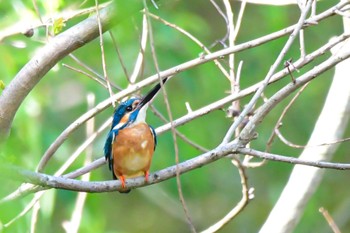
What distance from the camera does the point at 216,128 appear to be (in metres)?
7.28

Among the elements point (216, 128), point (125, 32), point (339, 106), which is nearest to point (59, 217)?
point (216, 128)

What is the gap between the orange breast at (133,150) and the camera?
3844 mm

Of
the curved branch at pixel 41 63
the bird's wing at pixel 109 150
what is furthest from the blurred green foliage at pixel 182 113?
the curved branch at pixel 41 63

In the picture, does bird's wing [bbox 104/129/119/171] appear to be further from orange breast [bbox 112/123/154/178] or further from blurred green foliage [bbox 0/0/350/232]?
blurred green foliage [bbox 0/0/350/232]

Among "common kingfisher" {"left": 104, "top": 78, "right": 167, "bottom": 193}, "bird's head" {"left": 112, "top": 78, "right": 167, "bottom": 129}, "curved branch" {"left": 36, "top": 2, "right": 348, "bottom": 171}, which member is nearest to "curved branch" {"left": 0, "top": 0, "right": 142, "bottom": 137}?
"curved branch" {"left": 36, "top": 2, "right": 348, "bottom": 171}

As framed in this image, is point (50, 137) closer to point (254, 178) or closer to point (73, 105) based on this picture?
point (73, 105)

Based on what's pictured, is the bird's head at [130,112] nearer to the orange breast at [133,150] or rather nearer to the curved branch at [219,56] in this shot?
the orange breast at [133,150]

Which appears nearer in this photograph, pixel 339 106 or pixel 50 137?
pixel 339 106

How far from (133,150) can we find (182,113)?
107 inches

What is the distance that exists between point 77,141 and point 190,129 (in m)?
2.03

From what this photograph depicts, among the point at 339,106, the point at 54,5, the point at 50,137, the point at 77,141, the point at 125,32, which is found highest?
the point at 77,141

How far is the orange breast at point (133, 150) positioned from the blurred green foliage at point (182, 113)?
0.47 m

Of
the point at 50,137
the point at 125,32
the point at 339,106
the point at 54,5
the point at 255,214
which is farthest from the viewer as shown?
the point at 255,214

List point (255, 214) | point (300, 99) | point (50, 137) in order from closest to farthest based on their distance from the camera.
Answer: point (50, 137)
point (300, 99)
point (255, 214)
